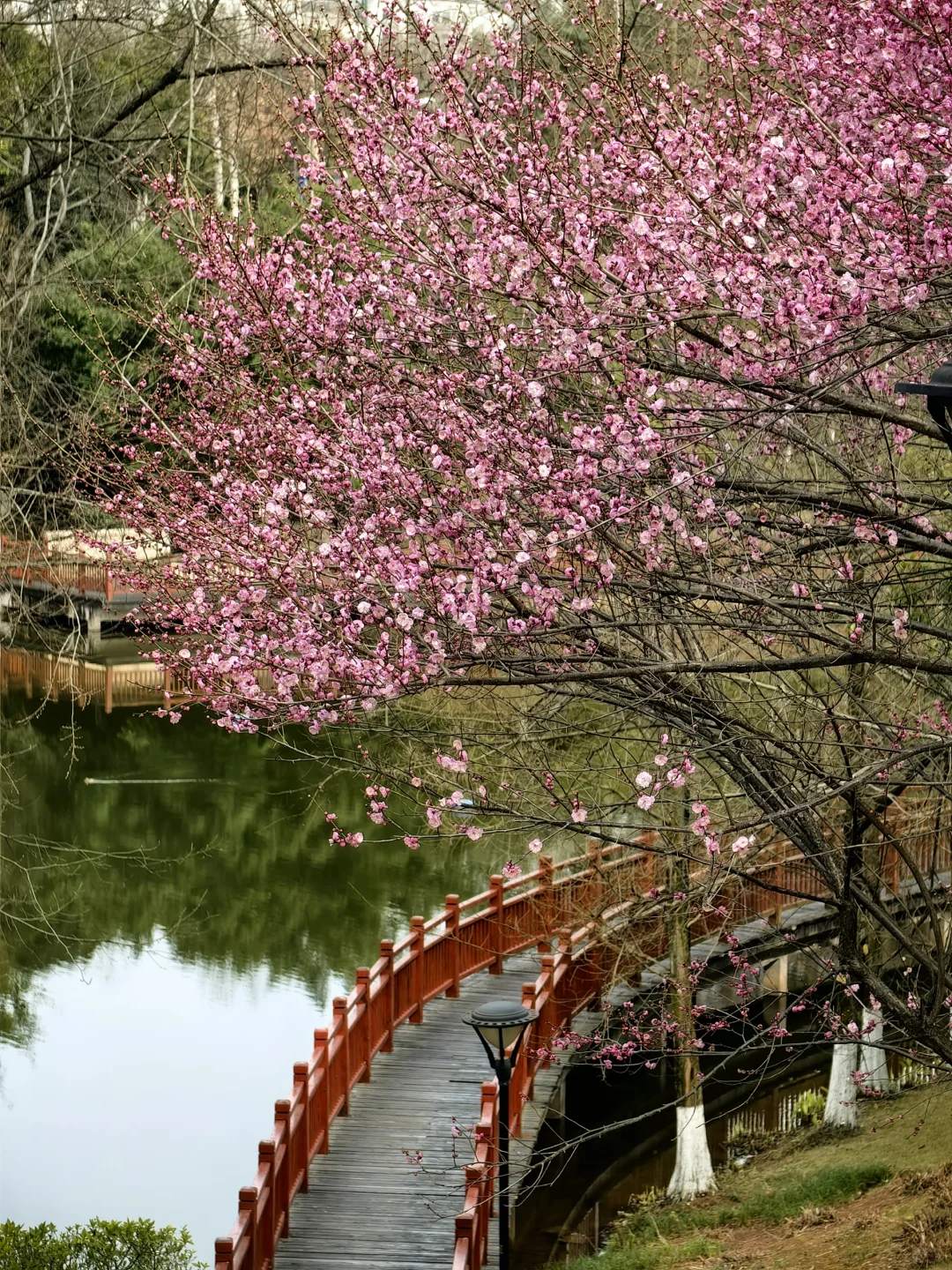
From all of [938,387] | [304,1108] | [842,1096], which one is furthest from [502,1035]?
[842,1096]

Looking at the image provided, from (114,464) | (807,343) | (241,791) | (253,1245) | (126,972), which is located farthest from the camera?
(241,791)

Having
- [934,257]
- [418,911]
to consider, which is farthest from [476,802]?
[418,911]

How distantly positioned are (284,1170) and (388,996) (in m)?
3.37

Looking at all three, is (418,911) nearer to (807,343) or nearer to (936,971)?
(936,971)

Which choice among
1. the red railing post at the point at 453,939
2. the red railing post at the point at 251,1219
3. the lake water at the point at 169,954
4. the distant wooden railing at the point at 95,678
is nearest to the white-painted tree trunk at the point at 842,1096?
the red railing post at the point at 453,939

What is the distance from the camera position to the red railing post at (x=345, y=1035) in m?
12.9

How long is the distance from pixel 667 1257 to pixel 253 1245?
3869 mm

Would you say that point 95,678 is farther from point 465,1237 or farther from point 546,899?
point 465,1237

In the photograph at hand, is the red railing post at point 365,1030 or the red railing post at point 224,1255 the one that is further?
the red railing post at point 365,1030

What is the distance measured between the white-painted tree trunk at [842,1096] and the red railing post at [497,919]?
362 cm

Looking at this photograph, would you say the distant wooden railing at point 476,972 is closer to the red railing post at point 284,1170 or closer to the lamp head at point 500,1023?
the red railing post at point 284,1170

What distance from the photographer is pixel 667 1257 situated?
12383 millimetres

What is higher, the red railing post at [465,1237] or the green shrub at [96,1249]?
the red railing post at [465,1237]

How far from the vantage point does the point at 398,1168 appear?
40.2 feet
